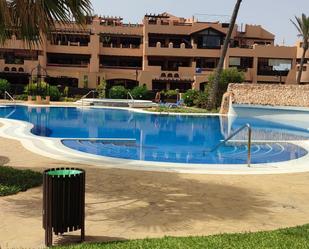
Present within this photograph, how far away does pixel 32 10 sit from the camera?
7609 mm

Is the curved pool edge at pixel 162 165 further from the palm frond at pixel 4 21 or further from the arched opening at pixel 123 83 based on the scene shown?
the arched opening at pixel 123 83

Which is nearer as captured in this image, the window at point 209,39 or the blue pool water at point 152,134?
the blue pool water at point 152,134

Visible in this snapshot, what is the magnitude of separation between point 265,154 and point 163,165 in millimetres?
5388

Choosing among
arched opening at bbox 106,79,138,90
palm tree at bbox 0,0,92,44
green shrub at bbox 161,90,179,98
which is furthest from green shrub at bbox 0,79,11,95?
palm tree at bbox 0,0,92,44

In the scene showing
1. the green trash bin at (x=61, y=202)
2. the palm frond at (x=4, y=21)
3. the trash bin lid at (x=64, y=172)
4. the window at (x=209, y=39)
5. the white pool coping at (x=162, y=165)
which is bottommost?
the white pool coping at (x=162, y=165)

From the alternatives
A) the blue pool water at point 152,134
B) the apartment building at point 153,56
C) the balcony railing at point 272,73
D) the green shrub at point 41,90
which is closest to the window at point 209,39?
the apartment building at point 153,56

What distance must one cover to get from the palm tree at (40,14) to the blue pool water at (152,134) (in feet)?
22.2

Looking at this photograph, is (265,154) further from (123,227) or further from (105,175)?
(123,227)

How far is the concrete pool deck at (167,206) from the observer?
608 cm

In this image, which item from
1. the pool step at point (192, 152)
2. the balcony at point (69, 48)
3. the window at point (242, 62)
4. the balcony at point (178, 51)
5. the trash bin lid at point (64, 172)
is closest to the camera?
the trash bin lid at point (64, 172)

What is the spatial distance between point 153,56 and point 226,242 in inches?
1710

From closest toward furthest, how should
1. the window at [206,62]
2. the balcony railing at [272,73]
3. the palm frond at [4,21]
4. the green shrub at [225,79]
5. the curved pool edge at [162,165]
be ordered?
1. the palm frond at [4,21]
2. the curved pool edge at [162,165]
3. the green shrub at [225,79]
4. the balcony railing at [272,73]
5. the window at [206,62]

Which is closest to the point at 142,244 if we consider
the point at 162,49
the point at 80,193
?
the point at 80,193

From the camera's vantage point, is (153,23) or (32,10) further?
(153,23)
